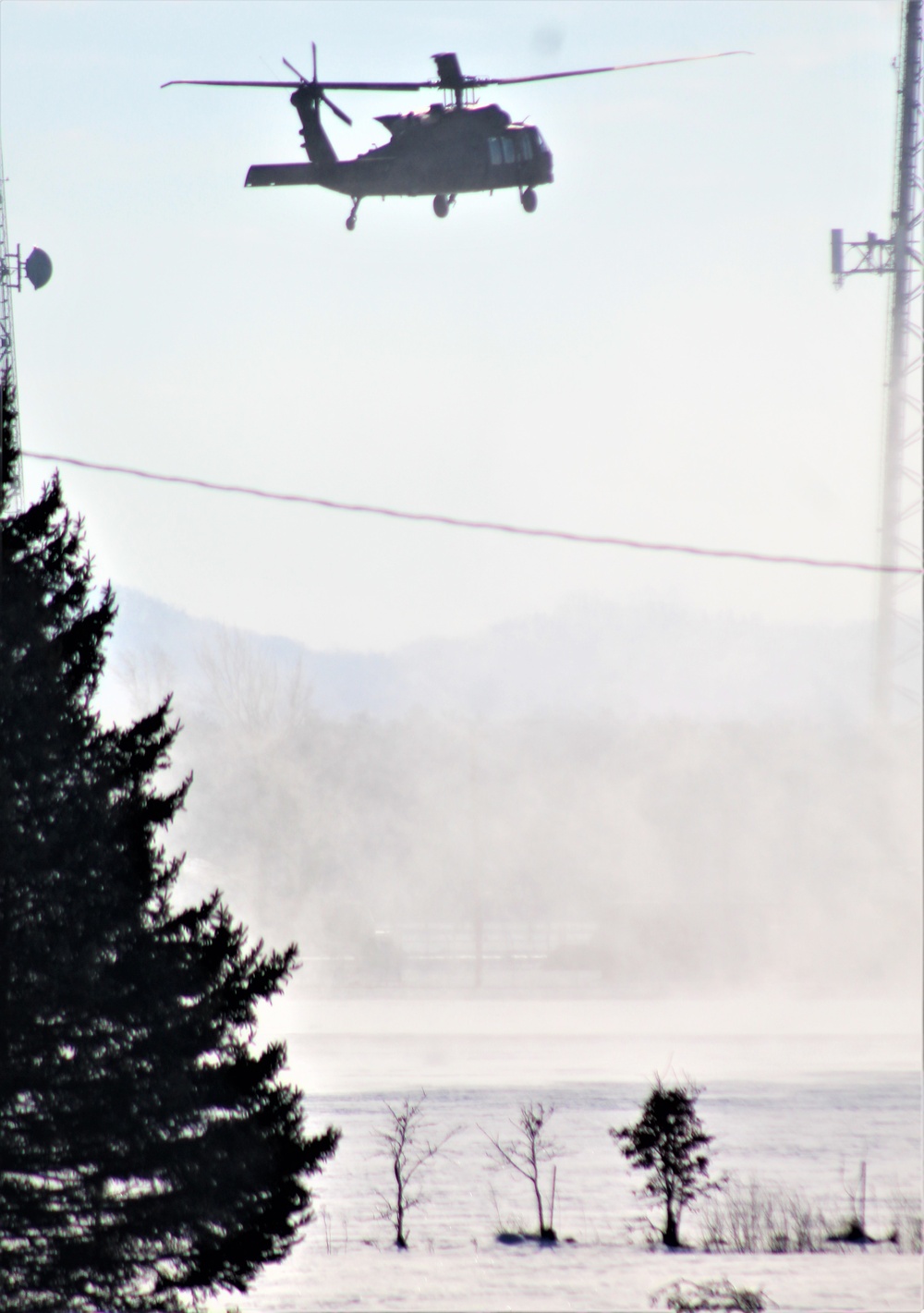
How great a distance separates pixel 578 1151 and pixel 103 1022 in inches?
418

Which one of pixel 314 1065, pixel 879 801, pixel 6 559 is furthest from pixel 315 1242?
pixel 879 801

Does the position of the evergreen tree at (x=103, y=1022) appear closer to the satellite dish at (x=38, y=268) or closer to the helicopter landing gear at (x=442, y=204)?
the helicopter landing gear at (x=442, y=204)

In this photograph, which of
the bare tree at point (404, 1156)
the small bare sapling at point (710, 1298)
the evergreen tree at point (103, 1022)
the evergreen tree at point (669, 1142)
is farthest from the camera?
the bare tree at point (404, 1156)

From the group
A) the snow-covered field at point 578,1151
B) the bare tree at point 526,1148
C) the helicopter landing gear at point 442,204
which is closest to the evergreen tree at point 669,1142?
the snow-covered field at point 578,1151

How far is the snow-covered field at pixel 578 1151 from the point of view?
39.1 ft

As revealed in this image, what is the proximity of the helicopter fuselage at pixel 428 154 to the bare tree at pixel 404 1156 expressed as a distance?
996 centimetres

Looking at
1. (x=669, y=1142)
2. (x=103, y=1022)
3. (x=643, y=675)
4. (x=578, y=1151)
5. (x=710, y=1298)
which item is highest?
(x=643, y=675)

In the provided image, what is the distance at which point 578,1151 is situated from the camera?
1878cm

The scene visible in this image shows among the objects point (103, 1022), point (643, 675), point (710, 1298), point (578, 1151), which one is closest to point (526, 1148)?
point (578, 1151)

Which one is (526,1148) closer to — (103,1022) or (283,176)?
(103,1022)

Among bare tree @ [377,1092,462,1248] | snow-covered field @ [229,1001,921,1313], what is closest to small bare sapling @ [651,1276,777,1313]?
snow-covered field @ [229,1001,921,1313]

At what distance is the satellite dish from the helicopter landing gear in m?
5.66

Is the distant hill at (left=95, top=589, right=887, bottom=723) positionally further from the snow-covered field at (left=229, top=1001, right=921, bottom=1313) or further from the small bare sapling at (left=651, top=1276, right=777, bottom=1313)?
the small bare sapling at (left=651, top=1276, right=777, bottom=1313)

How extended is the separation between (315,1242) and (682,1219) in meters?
4.47
